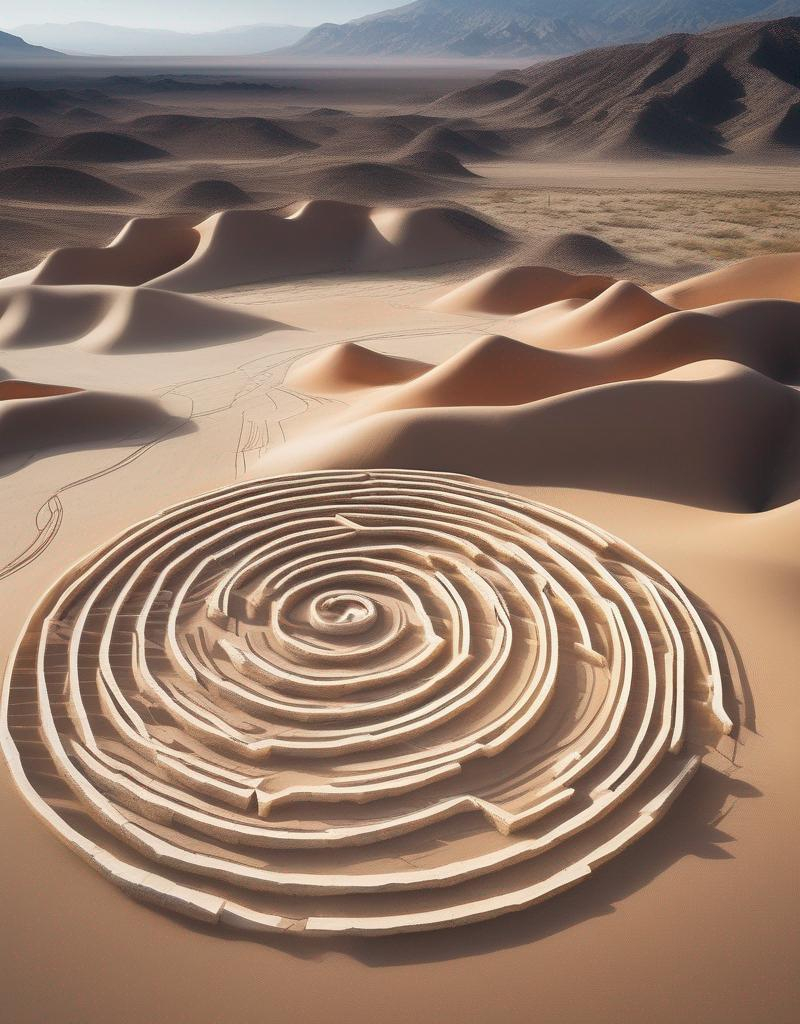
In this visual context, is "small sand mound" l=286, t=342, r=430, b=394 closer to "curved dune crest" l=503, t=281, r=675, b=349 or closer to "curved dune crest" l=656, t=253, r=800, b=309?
"curved dune crest" l=503, t=281, r=675, b=349

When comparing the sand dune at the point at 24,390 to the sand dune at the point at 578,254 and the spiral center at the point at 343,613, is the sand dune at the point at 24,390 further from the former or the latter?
the sand dune at the point at 578,254

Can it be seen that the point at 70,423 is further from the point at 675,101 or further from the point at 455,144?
the point at 675,101

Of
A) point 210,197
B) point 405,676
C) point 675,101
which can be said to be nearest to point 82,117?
point 210,197

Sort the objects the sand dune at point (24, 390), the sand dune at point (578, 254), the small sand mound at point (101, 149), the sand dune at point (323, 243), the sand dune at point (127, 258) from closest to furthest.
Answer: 1. the sand dune at point (24, 390)
2. the sand dune at point (127, 258)
3. the sand dune at point (323, 243)
4. the sand dune at point (578, 254)
5. the small sand mound at point (101, 149)

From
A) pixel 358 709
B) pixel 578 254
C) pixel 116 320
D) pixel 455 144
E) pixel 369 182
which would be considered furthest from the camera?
pixel 455 144

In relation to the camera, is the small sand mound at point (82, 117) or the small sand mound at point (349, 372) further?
the small sand mound at point (82, 117)

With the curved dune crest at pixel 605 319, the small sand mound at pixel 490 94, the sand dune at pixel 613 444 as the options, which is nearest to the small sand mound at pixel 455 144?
the small sand mound at pixel 490 94

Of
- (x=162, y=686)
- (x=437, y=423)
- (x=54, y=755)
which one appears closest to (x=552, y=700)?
(x=162, y=686)
